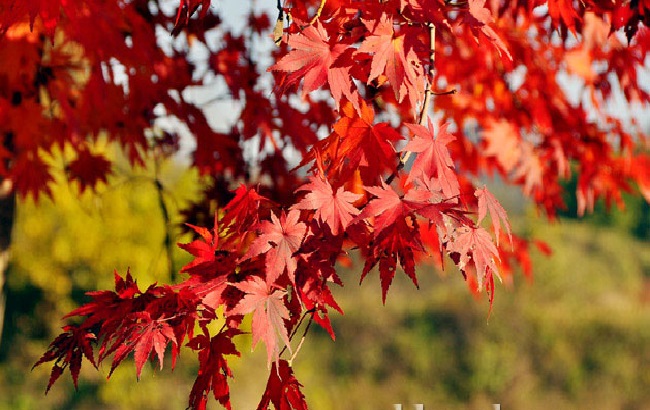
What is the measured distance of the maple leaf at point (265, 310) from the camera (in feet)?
3.81

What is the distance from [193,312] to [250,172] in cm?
161

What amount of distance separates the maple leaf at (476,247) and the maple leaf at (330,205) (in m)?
0.17

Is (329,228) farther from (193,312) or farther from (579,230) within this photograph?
(579,230)

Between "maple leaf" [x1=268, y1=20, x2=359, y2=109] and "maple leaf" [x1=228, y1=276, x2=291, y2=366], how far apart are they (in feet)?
1.08

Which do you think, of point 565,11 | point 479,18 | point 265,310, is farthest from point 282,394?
point 565,11

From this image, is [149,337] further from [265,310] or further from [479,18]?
[479,18]

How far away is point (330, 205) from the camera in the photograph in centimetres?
121

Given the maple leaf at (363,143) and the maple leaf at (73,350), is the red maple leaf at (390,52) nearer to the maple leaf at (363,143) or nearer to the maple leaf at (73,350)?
the maple leaf at (363,143)

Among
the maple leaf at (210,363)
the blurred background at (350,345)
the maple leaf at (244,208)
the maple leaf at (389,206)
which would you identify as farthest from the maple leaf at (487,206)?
the blurred background at (350,345)

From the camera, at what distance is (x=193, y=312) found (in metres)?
1.27

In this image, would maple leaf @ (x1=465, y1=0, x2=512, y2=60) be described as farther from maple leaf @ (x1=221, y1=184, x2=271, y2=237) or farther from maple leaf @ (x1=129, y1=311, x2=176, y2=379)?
maple leaf @ (x1=129, y1=311, x2=176, y2=379)

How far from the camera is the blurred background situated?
611 cm

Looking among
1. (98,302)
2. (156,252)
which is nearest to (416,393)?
(156,252)

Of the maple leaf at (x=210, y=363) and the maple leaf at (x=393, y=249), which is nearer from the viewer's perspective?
the maple leaf at (x=393, y=249)
